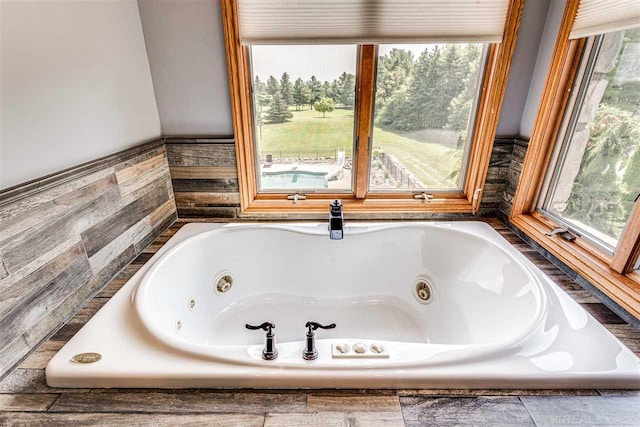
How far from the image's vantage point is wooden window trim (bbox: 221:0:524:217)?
1572 mm

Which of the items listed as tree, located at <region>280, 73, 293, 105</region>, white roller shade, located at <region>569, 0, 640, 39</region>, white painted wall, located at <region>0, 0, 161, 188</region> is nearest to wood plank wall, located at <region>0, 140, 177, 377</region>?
white painted wall, located at <region>0, 0, 161, 188</region>

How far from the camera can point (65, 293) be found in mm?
1141

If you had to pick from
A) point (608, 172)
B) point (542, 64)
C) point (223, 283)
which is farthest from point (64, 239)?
point (542, 64)

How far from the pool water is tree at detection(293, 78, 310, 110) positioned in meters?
0.40

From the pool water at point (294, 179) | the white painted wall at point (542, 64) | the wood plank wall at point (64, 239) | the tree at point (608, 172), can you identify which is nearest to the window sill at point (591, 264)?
the tree at point (608, 172)

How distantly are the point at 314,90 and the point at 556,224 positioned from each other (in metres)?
1.44

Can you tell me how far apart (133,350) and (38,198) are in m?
0.59

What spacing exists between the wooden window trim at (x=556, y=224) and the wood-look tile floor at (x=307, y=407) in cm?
48

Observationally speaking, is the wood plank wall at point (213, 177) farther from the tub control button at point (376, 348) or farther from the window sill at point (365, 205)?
the tub control button at point (376, 348)

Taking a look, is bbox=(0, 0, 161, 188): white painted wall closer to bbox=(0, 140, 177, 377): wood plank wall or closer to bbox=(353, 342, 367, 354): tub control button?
bbox=(0, 140, 177, 377): wood plank wall

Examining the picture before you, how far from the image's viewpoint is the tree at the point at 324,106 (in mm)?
1733

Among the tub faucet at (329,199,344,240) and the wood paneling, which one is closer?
the tub faucet at (329,199,344,240)

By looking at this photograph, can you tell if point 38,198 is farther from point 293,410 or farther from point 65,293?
point 293,410

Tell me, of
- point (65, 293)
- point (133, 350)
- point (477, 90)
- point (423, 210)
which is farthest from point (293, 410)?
point (477, 90)
